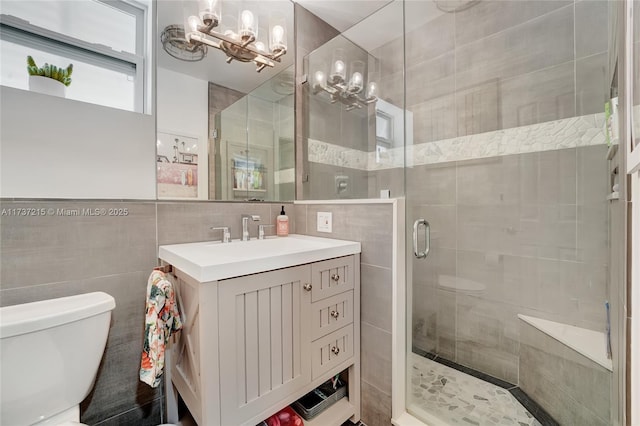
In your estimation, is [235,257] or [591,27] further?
[591,27]

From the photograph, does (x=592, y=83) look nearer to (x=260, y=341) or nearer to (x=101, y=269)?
(x=260, y=341)

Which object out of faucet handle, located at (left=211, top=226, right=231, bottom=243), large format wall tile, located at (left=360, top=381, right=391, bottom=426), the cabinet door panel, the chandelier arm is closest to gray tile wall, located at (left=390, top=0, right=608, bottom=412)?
large format wall tile, located at (left=360, top=381, right=391, bottom=426)

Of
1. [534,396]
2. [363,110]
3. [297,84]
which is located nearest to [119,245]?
[297,84]

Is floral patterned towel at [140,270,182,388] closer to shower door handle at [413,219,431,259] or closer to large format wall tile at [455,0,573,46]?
shower door handle at [413,219,431,259]

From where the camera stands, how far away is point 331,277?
1188 millimetres

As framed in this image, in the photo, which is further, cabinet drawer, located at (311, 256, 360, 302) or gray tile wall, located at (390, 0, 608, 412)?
gray tile wall, located at (390, 0, 608, 412)

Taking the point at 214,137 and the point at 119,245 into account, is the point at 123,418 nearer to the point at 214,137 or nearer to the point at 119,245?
→ the point at 119,245

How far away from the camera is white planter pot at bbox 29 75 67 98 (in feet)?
3.19

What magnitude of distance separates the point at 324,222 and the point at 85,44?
4.56 ft

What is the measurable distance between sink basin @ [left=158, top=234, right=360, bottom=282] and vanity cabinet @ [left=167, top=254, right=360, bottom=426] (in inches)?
1.2

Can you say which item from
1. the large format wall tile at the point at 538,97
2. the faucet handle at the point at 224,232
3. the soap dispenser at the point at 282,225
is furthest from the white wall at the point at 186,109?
the large format wall tile at the point at 538,97

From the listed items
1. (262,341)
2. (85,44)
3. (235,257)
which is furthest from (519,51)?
(85,44)

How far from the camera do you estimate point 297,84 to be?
1872 millimetres

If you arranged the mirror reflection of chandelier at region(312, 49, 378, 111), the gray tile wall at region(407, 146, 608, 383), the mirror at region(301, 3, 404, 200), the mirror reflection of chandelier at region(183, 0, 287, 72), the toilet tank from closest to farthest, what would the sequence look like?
the toilet tank, the gray tile wall at region(407, 146, 608, 383), the mirror reflection of chandelier at region(183, 0, 287, 72), the mirror at region(301, 3, 404, 200), the mirror reflection of chandelier at region(312, 49, 378, 111)
